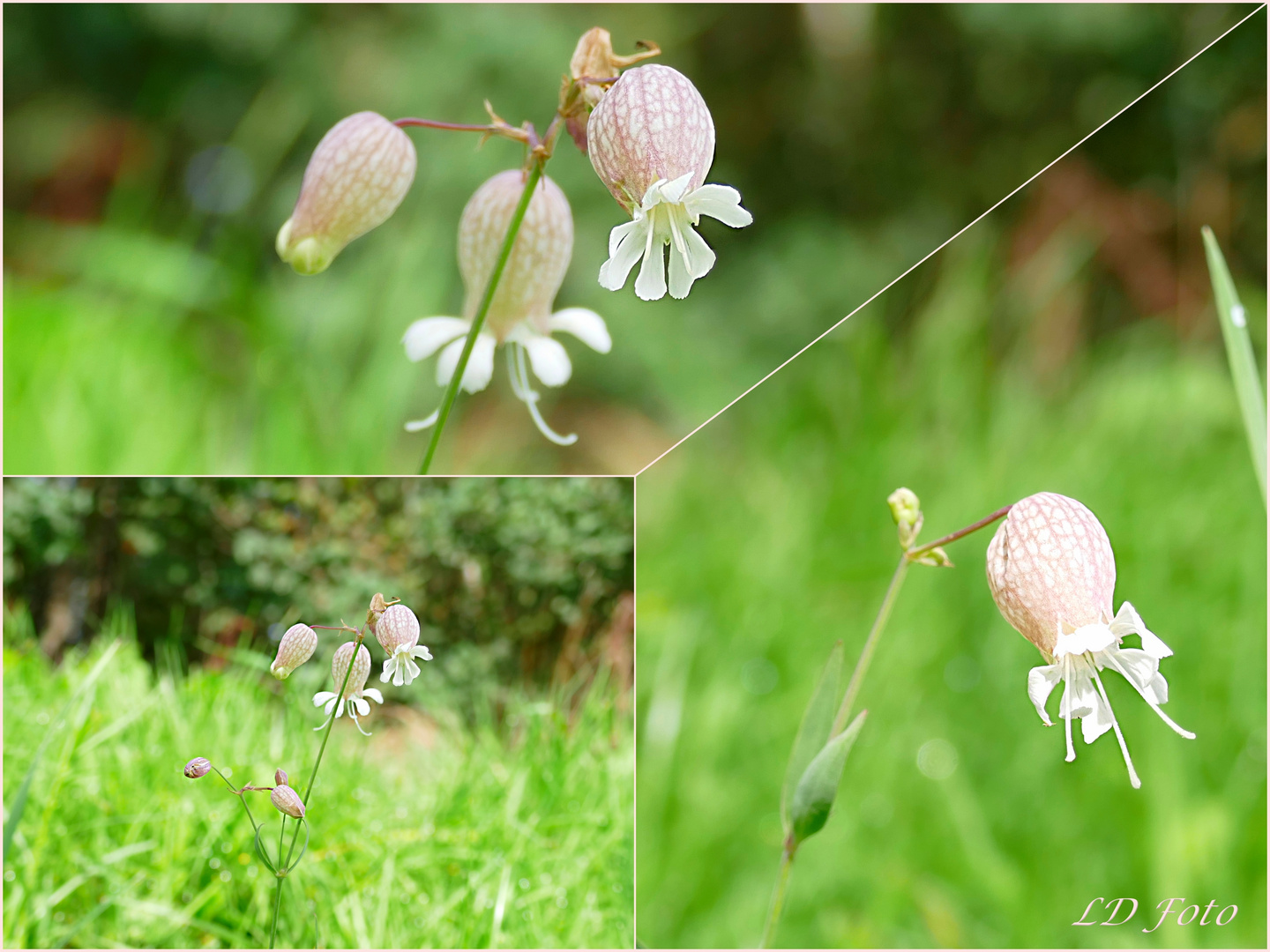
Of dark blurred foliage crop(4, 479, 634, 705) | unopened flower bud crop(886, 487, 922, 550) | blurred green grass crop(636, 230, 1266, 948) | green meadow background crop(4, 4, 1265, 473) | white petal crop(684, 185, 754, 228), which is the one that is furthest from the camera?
green meadow background crop(4, 4, 1265, 473)

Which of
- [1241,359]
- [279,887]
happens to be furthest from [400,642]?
[1241,359]

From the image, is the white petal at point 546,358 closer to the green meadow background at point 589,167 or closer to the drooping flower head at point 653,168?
the drooping flower head at point 653,168

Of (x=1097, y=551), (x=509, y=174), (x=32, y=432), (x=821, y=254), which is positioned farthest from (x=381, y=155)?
(x=821, y=254)

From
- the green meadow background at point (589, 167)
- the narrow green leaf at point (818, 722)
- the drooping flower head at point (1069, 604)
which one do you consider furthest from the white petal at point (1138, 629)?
the green meadow background at point (589, 167)

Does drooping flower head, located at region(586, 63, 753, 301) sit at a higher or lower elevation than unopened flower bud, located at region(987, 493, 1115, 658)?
higher

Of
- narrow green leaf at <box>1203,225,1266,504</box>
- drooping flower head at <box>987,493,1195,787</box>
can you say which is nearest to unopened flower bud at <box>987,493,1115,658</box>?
drooping flower head at <box>987,493,1195,787</box>

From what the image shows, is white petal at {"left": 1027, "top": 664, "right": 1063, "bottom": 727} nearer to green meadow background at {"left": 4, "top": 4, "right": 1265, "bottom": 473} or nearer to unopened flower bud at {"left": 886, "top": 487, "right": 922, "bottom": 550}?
unopened flower bud at {"left": 886, "top": 487, "right": 922, "bottom": 550}

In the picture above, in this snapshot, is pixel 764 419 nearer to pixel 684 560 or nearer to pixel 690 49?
pixel 684 560
